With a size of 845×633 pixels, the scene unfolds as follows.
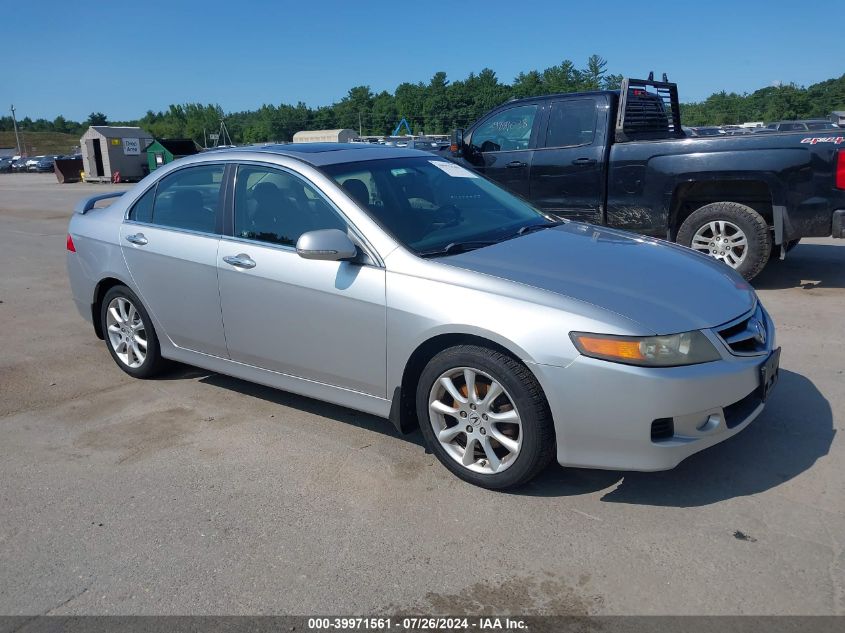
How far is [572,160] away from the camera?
803 centimetres

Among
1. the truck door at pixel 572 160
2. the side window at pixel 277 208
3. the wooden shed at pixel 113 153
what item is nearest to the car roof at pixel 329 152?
the side window at pixel 277 208

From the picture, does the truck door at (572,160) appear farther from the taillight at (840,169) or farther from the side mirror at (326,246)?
the side mirror at (326,246)

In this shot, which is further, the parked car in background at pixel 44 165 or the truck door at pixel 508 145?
the parked car in background at pixel 44 165

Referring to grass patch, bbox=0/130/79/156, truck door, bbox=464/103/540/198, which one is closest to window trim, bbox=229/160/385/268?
truck door, bbox=464/103/540/198

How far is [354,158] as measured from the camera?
14.5 ft

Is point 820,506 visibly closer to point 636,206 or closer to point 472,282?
point 472,282

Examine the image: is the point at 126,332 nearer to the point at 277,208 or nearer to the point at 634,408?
the point at 277,208

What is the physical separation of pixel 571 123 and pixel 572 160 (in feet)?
1.53

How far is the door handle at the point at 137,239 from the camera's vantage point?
490cm

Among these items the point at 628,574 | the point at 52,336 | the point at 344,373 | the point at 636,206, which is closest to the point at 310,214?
the point at 344,373

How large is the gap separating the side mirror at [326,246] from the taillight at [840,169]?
5062 mm

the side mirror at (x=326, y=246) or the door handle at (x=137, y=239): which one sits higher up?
the side mirror at (x=326, y=246)

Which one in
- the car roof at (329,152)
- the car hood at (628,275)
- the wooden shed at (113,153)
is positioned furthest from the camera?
the wooden shed at (113,153)

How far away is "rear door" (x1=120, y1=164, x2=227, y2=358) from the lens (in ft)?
14.8
